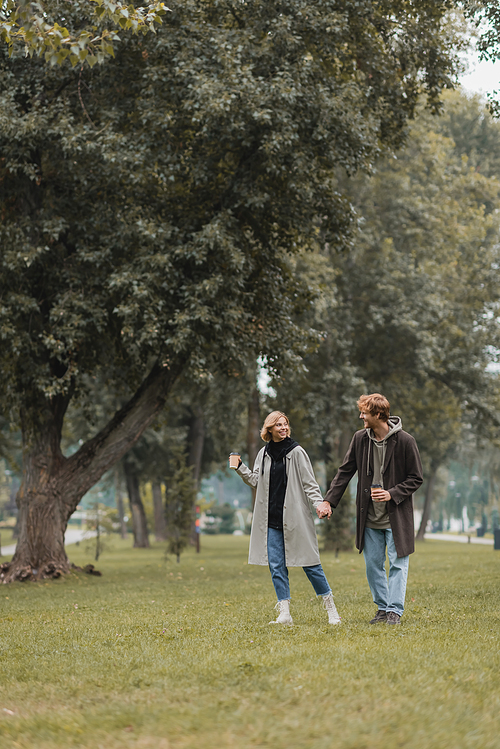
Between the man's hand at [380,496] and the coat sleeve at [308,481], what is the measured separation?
0.48 meters

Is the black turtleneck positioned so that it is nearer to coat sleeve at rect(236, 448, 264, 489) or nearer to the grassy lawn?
coat sleeve at rect(236, 448, 264, 489)

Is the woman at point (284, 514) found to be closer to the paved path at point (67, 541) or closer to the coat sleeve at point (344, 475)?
the coat sleeve at point (344, 475)

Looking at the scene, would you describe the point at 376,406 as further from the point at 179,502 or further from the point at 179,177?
the point at 179,502

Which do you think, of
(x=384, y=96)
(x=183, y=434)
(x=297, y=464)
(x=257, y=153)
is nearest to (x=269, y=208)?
(x=257, y=153)

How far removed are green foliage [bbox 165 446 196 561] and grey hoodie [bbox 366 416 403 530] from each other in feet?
38.5

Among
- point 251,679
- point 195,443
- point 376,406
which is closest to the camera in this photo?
point 251,679

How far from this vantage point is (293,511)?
6.86 m

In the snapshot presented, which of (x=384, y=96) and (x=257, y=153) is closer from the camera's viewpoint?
(x=257, y=153)

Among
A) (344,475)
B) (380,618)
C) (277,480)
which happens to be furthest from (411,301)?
(380,618)

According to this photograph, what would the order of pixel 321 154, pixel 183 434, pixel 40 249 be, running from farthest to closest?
pixel 183 434, pixel 321 154, pixel 40 249

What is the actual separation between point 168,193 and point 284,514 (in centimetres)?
932

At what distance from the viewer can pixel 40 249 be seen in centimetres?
1306

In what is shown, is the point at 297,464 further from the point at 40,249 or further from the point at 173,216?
the point at 173,216

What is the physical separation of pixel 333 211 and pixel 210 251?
8.50 feet
